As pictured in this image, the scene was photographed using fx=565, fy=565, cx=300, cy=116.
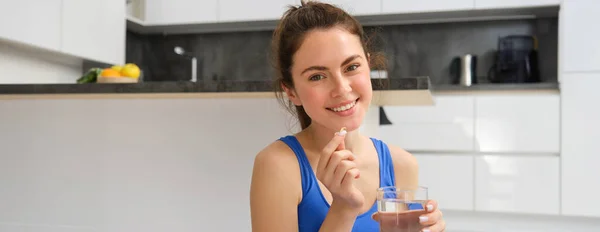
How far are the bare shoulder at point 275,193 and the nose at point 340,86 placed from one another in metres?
0.17

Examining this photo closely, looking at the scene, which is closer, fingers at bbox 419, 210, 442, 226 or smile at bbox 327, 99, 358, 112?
fingers at bbox 419, 210, 442, 226

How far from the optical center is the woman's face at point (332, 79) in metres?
1.11

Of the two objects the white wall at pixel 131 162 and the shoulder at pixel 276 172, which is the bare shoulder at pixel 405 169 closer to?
the shoulder at pixel 276 172

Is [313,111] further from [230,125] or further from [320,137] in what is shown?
[230,125]

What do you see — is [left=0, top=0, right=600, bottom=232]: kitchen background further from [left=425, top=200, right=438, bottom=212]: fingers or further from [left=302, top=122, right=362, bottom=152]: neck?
[left=425, top=200, right=438, bottom=212]: fingers

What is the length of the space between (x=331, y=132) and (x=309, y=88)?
0.53ft

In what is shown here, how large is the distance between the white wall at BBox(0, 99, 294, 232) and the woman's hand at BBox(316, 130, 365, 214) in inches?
26.5

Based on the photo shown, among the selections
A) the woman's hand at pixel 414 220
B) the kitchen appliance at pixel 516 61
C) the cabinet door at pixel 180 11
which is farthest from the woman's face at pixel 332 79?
the cabinet door at pixel 180 11

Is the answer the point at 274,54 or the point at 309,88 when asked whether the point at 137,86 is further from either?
the point at 309,88

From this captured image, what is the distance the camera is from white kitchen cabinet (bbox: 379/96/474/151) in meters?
3.56

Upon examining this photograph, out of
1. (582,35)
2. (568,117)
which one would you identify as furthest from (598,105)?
(582,35)

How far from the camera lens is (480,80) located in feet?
13.3

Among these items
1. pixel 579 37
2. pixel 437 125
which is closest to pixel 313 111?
pixel 437 125

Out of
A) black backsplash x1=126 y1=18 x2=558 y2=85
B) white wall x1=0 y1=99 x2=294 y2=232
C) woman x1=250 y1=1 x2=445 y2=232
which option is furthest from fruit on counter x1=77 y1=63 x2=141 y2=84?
black backsplash x1=126 y1=18 x2=558 y2=85
